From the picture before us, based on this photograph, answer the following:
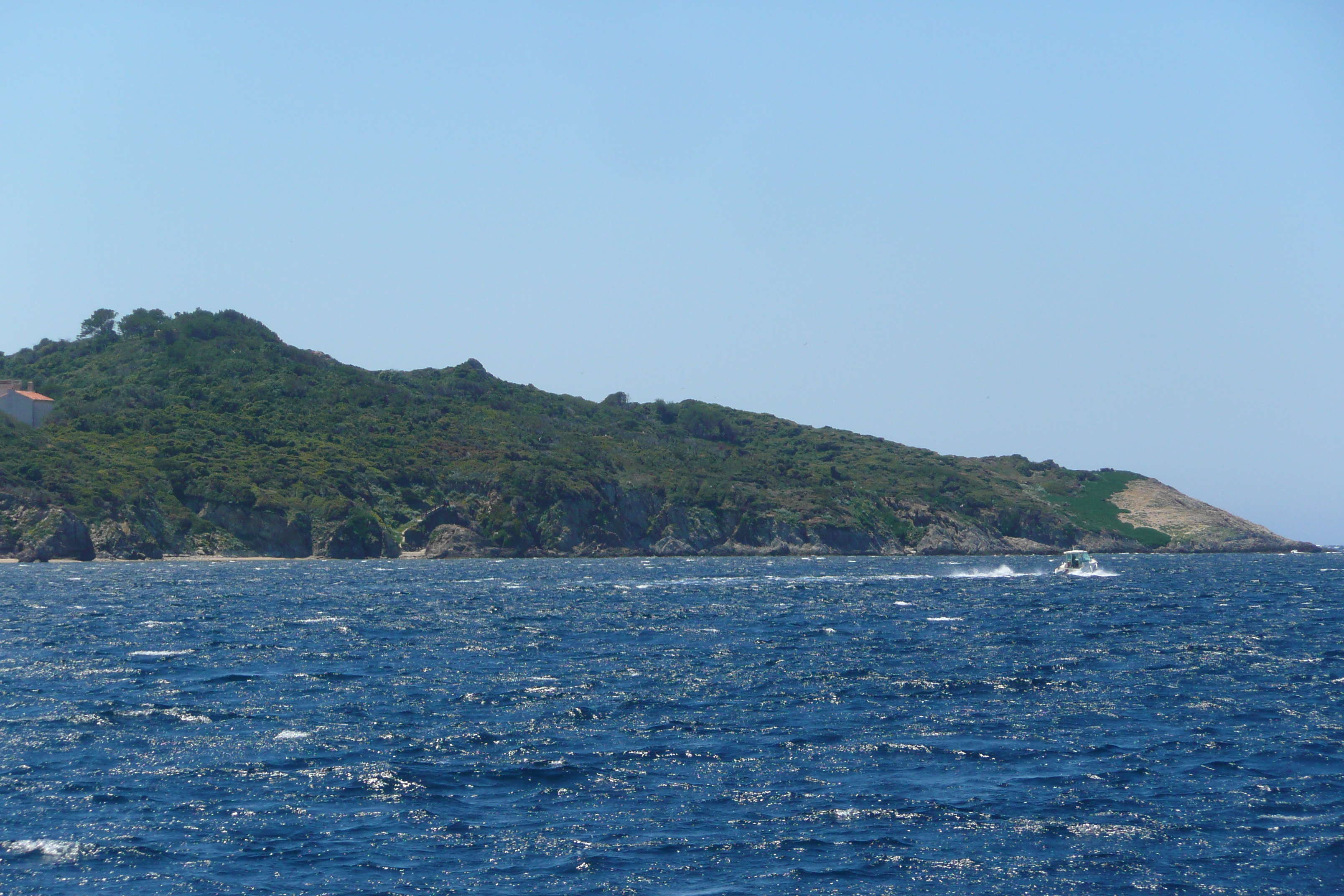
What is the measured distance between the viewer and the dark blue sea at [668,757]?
2114 centimetres

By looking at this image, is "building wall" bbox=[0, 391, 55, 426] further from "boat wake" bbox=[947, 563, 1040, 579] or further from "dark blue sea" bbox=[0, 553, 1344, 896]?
"boat wake" bbox=[947, 563, 1040, 579]

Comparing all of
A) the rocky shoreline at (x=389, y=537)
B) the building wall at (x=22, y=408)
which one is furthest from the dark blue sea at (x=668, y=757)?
the building wall at (x=22, y=408)

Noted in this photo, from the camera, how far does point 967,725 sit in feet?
110

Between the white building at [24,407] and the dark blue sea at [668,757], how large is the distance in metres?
131

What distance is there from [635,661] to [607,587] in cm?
5197

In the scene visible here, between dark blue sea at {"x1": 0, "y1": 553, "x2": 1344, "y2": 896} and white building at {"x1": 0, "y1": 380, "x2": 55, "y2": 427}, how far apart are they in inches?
5175

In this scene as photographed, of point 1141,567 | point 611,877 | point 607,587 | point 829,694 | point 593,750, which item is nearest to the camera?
point 611,877

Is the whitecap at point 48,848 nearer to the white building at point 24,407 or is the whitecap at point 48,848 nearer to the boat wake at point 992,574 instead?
the boat wake at point 992,574

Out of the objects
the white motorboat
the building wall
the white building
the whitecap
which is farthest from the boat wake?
the building wall

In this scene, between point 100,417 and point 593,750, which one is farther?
point 100,417

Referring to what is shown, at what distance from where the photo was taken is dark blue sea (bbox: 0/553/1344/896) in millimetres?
21141

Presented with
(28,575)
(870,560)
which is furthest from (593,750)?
(870,560)

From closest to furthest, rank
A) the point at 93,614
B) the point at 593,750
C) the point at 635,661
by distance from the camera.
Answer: the point at 593,750, the point at 635,661, the point at 93,614

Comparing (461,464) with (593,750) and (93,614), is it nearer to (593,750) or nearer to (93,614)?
(93,614)
